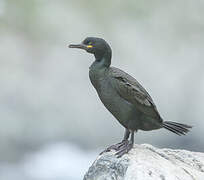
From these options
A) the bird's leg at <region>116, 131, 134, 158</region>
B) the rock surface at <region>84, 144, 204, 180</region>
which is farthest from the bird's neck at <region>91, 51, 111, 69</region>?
the rock surface at <region>84, 144, 204, 180</region>

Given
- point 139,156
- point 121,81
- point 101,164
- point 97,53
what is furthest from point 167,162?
point 97,53

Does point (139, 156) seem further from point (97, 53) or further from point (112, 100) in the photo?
point (97, 53)

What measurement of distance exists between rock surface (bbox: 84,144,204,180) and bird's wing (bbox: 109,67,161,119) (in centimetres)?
49

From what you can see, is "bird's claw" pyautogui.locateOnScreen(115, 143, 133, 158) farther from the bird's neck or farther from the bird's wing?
the bird's neck

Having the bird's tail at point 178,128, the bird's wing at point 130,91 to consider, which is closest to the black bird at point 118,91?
the bird's wing at point 130,91

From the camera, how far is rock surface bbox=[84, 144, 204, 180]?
167 inches

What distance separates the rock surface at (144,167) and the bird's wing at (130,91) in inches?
19.1

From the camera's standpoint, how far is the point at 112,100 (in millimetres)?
4617

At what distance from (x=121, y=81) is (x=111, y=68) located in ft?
0.71

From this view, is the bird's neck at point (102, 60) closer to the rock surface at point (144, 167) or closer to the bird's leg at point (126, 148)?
the bird's leg at point (126, 148)

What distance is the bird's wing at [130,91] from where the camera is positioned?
15.1ft

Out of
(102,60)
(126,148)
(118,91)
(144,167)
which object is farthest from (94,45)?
(144,167)

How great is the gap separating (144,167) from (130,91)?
81 cm

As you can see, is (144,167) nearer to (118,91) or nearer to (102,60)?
(118,91)
